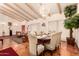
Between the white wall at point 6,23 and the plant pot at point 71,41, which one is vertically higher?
the white wall at point 6,23

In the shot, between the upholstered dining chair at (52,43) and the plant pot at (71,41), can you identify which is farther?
the upholstered dining chair at (52,43)

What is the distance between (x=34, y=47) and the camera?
8.39 ft

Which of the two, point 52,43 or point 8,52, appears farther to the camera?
point 52,43

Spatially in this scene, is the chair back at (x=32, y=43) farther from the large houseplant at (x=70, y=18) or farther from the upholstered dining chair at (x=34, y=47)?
the large houseplant at (x=70, y=18)

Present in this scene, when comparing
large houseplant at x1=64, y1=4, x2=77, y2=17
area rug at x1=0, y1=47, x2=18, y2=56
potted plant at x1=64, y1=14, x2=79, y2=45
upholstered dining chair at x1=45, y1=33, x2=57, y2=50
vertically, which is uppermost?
large houseplant at x1=64, y1=4, x2=77, y2=17

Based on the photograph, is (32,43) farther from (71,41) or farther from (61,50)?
(71,41)

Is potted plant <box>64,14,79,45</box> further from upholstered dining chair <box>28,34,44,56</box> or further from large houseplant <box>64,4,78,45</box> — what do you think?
upholstered dining chair <box>28,34,44,56</box>

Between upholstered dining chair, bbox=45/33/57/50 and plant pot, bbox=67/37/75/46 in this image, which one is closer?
plant pot, bbox=67/37/75/46

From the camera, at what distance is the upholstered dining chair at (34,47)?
2.54 meters

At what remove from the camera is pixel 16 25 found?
2.51 meters

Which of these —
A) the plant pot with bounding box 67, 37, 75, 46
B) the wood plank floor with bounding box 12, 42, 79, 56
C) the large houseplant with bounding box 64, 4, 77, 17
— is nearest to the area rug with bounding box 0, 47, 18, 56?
the wood plank floor with bounding box 12, 42, 79, 56

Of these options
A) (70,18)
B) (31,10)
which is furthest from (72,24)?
(31,10)

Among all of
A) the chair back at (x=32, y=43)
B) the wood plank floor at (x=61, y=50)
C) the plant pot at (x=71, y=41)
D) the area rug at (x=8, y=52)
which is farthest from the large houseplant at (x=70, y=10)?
the area rug at (x=8, y=52)

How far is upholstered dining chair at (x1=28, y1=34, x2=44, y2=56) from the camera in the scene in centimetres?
254
